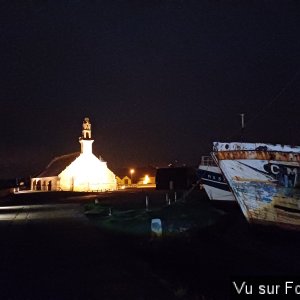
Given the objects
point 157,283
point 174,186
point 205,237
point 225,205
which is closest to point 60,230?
point 205,237

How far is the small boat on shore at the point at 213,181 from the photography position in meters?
32.7

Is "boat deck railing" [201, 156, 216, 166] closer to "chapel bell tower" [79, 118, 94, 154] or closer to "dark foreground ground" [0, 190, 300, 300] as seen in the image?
"dark foreground ground" [0, 190, 300, 300]

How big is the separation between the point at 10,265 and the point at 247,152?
1196 centimetres

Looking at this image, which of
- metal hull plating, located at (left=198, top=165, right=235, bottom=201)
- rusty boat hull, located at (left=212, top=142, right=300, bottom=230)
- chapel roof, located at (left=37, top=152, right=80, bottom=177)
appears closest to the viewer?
rusty boat hull, located at (left=212, top=142, right=300, bottom=230)

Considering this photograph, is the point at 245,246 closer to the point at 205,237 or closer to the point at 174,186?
the point at 205,237

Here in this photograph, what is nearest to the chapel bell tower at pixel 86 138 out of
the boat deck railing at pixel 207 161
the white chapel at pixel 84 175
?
the white chapel at pixel 84 175

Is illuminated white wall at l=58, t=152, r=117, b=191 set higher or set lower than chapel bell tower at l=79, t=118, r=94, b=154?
lower

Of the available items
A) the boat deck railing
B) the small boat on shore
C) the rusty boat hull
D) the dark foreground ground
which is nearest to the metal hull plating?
the small boat on shore

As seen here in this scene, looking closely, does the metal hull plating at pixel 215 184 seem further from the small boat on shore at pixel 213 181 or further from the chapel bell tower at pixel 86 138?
the chapel bell tower at pixel 86 138

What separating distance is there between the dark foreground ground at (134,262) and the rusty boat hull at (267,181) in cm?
75

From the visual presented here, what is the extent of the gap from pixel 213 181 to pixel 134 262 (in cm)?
2111

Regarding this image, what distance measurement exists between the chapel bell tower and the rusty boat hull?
54943 millimetres

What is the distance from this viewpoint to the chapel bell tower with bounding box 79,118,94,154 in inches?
2946

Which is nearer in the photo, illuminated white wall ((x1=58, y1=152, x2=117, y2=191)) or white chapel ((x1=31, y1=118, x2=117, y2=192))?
illuminated white wall ((x1=58, y1=152, x2=117, y2=191))
